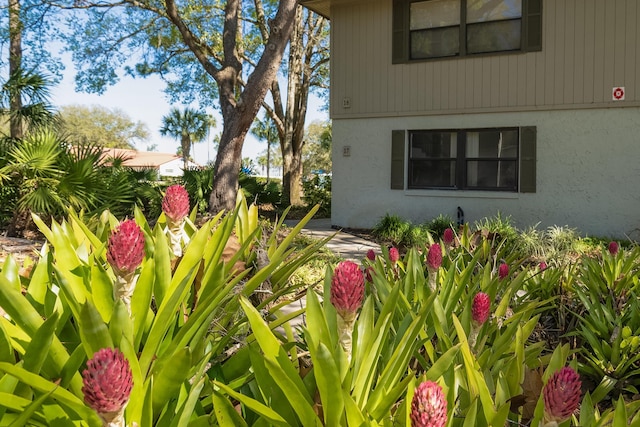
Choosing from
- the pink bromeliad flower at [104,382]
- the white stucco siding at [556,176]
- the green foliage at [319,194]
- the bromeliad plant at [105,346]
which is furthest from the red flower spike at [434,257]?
the green foliage at [319,194]

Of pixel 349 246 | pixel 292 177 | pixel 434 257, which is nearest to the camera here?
pixel 434 257

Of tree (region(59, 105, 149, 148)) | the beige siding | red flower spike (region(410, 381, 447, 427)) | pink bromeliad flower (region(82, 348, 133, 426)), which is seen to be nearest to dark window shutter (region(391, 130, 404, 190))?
the beige siding

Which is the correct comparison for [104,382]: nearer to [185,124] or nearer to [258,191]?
[258,191]

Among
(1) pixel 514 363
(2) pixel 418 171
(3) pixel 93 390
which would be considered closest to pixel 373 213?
(2) pixel 418 171

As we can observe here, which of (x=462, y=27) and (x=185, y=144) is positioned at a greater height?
(x=185, y=144)

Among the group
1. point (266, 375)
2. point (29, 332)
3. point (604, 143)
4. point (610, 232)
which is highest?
point (604, 143)

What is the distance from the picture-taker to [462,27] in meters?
11.8

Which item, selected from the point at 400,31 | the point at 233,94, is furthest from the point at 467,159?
the point at 233,94

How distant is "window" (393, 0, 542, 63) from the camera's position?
36.6 ft

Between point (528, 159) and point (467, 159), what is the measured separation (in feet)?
4.29

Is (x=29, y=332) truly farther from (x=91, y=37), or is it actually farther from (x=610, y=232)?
(x=91, y=37)

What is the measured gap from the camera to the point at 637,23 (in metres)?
10.4

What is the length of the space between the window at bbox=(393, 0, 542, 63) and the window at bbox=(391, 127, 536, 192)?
1.79 metres

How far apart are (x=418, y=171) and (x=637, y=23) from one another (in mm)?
5242
